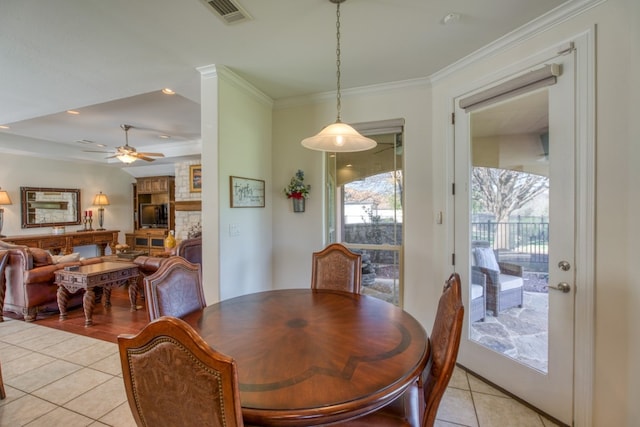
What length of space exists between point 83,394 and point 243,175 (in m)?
2.17

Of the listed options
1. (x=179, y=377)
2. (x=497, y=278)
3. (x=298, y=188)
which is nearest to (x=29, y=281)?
(x=298, y=188)

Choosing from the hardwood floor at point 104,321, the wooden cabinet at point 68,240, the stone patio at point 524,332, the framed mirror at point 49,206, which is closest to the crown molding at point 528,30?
the stone patio at point 524,332

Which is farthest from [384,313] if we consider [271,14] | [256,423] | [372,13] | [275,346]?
[271,14]

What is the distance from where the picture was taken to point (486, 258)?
7.94 ft

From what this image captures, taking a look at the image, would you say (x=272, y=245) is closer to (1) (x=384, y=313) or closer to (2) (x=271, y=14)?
(1) (x=384, y=313)

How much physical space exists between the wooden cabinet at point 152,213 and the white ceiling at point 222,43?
168 inches

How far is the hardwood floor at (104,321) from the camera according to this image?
10.7ft

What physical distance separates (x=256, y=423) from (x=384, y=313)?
1043mm

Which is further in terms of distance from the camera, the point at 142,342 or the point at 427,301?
the point at 427,301

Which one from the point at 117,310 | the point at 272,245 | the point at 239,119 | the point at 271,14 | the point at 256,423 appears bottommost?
the point at 117,310

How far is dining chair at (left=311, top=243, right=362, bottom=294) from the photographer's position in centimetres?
243

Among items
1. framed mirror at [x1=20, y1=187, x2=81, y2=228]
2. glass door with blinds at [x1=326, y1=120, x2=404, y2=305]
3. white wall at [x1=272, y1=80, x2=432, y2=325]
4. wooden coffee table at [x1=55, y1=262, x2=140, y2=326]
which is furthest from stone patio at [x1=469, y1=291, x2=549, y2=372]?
framed mirror at [x1=20, y1=187, x2=81, y2=228]

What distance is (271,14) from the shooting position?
6.29ft

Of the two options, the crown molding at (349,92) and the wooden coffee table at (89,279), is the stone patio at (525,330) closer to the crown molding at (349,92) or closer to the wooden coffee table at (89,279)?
the crown molding at (349,92)
